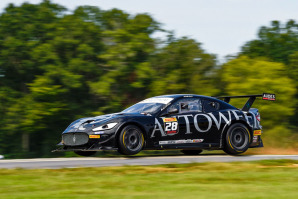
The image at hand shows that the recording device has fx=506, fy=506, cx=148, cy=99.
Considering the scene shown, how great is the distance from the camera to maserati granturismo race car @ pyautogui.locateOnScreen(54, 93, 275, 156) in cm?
1090

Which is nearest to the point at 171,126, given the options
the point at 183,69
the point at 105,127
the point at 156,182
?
the point at 105,127

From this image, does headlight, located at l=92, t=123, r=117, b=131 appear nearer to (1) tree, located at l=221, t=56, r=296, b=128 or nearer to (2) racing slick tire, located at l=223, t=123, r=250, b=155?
(2) racing slick tire, located at l=223, t=123, r=250, b=155

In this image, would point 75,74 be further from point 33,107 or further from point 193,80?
point 193,80

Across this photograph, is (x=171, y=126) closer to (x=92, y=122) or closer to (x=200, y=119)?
(x=200, y=119)

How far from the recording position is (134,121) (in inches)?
434

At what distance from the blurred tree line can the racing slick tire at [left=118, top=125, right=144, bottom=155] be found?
29.0m

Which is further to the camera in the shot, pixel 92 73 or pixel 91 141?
pixel 92 73

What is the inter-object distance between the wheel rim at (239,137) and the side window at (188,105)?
1120mm

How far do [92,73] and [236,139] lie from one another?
3431 cm

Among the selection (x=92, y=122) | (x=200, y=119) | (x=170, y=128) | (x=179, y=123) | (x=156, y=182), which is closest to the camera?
(x=156, y=182)

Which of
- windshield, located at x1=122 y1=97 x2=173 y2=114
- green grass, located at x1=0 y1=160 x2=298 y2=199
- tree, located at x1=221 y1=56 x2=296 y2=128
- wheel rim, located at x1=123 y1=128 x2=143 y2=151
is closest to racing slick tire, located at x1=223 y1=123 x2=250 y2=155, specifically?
windshield, located at x1=122 y1=97 x2=173 y2=114

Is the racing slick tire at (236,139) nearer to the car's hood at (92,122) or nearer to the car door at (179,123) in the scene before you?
the car door at (179,123)

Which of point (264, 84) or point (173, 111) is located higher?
point (264, 84)

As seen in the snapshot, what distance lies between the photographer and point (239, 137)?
1266 centimetres
